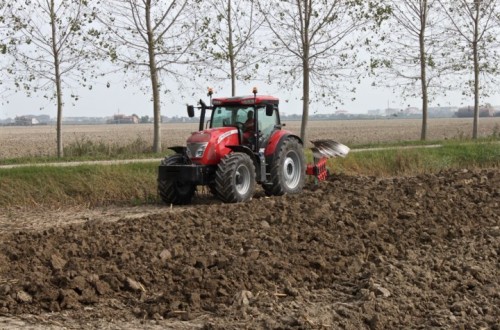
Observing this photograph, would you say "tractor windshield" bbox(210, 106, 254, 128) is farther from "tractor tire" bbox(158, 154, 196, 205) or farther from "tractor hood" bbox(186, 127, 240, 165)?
"tractor tire" bbox(158, 154, 196, 205)

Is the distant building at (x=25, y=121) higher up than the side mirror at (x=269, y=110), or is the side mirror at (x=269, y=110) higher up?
the side mirror at (x=269, y=110)

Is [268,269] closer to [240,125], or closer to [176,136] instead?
[240,125]

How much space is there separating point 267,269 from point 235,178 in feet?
18.5

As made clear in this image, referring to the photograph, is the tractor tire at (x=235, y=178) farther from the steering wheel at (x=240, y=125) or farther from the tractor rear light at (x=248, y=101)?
the tractor rear light at (x=248, y=101)

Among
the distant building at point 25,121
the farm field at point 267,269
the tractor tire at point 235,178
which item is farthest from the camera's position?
the distant building at point 25,121

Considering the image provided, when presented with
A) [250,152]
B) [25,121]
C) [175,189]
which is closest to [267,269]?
[250,152]

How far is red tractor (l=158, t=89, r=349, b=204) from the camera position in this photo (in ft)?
43.1

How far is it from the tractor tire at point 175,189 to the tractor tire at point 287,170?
1.50 metres

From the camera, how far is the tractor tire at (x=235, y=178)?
12953mm

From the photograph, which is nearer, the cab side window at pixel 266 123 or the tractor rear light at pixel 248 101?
the tractor rear light at pixel 248 101

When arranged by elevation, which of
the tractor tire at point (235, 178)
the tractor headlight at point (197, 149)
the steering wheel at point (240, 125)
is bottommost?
the tractor tire at point (235, 178)

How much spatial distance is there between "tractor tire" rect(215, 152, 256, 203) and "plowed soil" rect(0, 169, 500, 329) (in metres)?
1.19

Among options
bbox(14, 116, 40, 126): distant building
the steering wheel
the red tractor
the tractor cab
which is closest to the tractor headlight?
the red tractor

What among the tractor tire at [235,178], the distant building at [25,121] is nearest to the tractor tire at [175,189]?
the tractor tire at [235,178]
